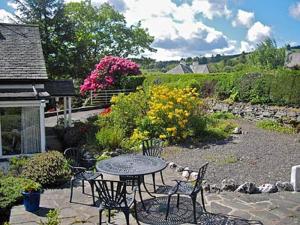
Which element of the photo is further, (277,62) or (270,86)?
(277,62)

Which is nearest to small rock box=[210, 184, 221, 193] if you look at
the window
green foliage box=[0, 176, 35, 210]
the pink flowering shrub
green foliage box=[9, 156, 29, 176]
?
green foliage box=[0, 176, 35, 210]

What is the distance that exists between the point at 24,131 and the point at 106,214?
7.93 meters

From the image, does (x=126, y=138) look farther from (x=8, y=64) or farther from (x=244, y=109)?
(x=244, y=109)

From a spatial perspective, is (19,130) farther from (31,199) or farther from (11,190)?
(31,199)

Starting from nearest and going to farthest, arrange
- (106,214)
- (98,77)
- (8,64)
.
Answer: (106,214)
(8,64)
(98,77)

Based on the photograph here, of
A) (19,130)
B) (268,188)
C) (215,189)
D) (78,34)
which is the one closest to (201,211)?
(215,189)

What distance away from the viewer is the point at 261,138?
42.9 feet

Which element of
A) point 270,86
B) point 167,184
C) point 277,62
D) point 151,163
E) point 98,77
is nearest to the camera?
point 151,163

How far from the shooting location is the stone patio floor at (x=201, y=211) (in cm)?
614

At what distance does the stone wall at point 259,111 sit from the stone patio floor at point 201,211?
26.0 feet

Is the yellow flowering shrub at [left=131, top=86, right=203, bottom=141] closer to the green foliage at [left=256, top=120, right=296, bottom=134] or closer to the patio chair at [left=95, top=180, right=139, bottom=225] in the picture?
the green foliage at [left=256, top=120, right=296, bottom=134]

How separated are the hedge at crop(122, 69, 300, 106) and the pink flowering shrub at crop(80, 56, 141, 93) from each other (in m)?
6.72

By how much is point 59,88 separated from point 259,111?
31.6 feet

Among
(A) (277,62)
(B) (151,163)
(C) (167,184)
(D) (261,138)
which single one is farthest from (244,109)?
(A) (277,62)
